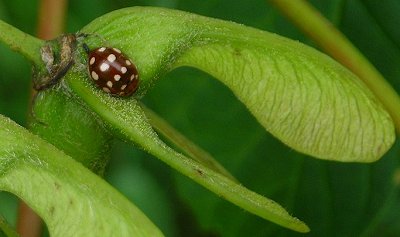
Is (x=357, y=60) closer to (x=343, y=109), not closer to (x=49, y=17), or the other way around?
(x=343, y=109)

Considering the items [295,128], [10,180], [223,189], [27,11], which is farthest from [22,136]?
[27,11]

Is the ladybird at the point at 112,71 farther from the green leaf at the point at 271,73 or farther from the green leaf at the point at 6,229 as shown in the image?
the green leaf at the point at 6,229

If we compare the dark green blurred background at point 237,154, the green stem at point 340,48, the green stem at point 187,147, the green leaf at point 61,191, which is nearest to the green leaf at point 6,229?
the green leaf at point 61,191

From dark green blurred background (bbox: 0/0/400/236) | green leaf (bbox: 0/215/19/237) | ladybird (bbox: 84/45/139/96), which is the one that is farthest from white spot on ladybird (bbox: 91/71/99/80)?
dark green blurred background (bbox: 0/0/400/236)

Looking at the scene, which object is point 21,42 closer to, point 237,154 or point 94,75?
point 94,75

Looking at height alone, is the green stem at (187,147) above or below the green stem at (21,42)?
below

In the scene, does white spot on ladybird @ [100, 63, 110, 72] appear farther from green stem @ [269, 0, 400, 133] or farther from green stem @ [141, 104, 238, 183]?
green stem @ [269, 0, 400, 133]

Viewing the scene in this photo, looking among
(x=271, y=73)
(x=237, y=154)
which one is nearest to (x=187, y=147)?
(x=271, y=73)
